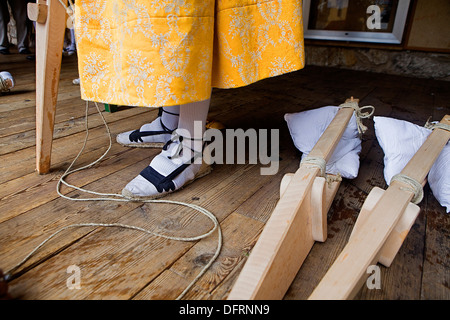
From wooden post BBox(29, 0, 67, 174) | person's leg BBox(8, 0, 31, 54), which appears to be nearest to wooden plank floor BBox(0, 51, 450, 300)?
wooden post BBox(29, 0, 67, 174)

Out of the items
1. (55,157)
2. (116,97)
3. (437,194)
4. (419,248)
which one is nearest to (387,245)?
(419,248)

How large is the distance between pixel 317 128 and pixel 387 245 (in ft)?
1.47

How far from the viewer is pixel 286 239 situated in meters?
0.43

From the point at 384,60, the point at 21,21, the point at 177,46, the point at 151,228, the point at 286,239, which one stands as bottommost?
the point at 151,228

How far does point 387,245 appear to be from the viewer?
0.51 meters

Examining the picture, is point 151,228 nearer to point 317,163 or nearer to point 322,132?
point 317,163

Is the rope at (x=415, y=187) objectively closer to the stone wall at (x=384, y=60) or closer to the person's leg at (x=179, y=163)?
the person's leg at (x=179, y=163)

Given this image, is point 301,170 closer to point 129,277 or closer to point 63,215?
point 129,277

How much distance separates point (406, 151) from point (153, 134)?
0.74 m

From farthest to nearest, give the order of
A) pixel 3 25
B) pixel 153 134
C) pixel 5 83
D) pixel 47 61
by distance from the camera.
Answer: pixel 3 25 < pixel 5 83 < pixel 153 134 < pixel 47 61

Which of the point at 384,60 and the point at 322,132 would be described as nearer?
the point at 322,132

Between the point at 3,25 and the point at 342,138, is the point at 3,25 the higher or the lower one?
the higher one

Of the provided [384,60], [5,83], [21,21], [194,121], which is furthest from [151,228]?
[21,21]

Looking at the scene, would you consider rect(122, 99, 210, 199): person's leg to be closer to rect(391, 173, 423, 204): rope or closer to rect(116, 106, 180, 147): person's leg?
rect(116, 106, 180, 147): person's leg
